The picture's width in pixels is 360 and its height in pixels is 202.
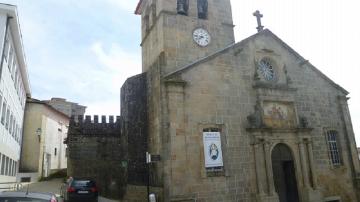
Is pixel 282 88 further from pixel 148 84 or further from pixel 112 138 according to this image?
pixel 112 138

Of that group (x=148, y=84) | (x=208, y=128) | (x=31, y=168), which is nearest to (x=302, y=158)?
(x=208, y=128)

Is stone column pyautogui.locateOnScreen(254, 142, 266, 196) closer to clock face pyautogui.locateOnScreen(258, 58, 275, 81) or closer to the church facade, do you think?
the church facade

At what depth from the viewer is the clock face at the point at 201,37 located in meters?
17.6

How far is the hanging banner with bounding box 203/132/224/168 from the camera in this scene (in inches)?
533

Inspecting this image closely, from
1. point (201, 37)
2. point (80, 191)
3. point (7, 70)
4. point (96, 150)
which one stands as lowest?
point (80, 191)

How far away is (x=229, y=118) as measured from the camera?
14547 mm

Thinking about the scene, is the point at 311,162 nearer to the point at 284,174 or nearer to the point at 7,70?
the point at 284,174

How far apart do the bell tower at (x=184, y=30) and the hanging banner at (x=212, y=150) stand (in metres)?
3.98

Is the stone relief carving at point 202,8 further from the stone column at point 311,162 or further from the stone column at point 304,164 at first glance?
the stone column at point 311,162

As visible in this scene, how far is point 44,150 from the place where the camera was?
93.1 feet

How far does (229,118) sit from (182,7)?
7.09m

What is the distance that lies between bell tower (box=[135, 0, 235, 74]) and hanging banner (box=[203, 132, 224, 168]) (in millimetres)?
3980

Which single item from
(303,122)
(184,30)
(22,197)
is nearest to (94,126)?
(184,30)

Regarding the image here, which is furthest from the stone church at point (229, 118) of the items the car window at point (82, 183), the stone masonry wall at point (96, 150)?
the stone masonry wall at point (96, 150)
